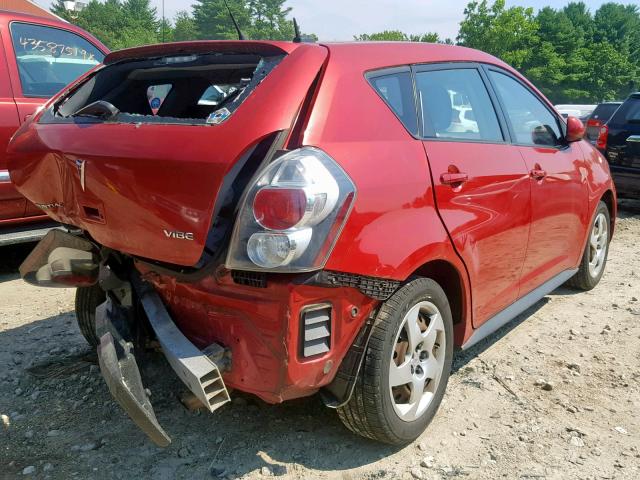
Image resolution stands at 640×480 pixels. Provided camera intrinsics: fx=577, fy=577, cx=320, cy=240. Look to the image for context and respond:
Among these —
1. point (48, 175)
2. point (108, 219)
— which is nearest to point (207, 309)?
point (108, 219)

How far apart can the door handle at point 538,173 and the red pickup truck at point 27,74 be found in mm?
3747

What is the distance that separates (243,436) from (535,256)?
2045mm

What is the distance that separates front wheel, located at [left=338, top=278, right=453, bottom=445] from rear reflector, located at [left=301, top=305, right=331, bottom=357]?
0.25 m

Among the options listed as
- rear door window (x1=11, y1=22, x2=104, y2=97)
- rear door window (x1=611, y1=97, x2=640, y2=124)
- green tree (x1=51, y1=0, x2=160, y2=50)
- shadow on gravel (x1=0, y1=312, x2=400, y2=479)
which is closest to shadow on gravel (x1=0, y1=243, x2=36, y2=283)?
rear door window (x1=11, y1=22, x2=104, y2=97)

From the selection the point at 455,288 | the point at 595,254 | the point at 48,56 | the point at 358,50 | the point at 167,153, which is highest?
the point at 358,50

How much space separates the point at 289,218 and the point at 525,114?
2323mm

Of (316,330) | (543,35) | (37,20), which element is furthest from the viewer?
(543,35)

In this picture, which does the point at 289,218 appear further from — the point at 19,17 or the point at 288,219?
the point at 19,17

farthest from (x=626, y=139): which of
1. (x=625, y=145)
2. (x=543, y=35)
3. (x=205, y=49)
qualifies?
(x=543, y=35)

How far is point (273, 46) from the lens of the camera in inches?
92.2

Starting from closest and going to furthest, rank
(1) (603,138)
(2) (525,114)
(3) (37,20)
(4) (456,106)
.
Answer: (4) (456,106) → (2) (525,114) → (3) (37,20) → (1) (603,138)

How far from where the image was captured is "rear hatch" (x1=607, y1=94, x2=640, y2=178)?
25.3 feet

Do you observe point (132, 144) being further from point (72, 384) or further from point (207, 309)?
point (72, 384)

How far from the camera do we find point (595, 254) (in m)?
4.79
